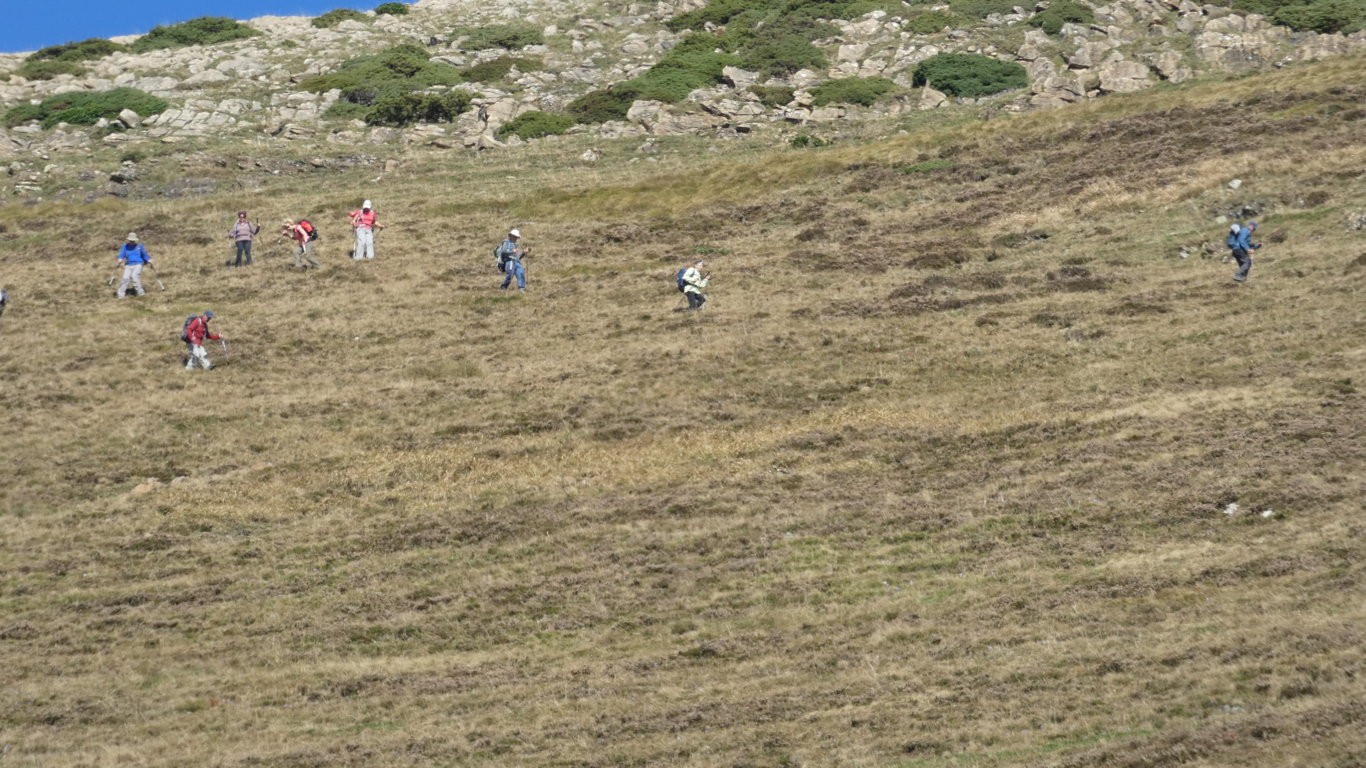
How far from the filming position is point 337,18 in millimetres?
91062

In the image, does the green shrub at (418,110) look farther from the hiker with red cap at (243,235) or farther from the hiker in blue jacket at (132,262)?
the hiker in blue jacket at (132,262)

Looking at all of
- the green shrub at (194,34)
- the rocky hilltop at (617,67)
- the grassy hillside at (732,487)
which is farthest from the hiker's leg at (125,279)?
the green shrub at (194,34)

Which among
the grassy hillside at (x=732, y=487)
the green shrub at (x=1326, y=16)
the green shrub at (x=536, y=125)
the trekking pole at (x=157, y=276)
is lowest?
the grassy hillside at (x=732, y=487)

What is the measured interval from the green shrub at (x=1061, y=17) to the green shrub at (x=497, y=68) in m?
27.7

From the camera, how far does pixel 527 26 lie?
87.2 m

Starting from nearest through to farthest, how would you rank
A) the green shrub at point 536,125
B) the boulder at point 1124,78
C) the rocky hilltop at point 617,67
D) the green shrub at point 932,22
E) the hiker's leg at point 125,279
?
the hiker's leg at point 125,279 → the boulder at point 1124,78 → the rocky hilltop at point 617,67 → the green shrub at point 536,125 → the green shrub at point 932,22

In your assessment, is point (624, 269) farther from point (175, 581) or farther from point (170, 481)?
point (175, 581)

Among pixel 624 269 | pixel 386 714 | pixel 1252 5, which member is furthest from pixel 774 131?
pixel 386 714

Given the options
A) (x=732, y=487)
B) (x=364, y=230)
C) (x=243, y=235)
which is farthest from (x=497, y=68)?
(x=732, y=487)

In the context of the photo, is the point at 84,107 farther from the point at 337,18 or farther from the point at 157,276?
the point at 157,276

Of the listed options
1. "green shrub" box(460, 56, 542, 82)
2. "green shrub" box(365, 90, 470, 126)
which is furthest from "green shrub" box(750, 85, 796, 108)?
"green shrub" box(365, 90, 470, 126)

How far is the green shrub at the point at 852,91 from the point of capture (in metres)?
68.9

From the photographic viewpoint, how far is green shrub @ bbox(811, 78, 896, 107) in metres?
68.9

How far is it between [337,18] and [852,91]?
38708mm
